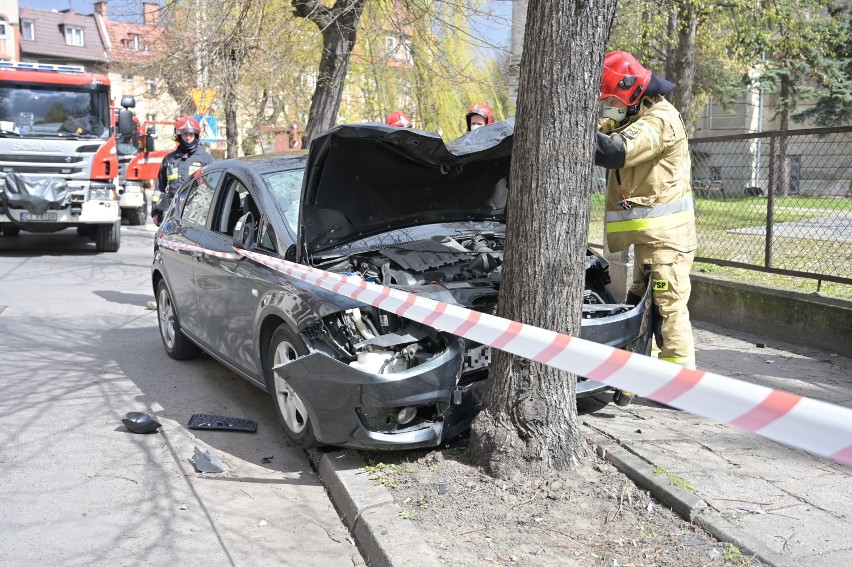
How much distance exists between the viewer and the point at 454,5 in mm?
10594

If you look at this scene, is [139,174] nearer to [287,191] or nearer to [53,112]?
[53,112]

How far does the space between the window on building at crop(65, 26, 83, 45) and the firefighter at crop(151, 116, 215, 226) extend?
5877 cm

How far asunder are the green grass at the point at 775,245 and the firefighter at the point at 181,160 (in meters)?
4.70

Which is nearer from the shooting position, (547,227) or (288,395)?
(547,227)

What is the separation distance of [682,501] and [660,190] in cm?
220

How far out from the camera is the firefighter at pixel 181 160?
9.20 m

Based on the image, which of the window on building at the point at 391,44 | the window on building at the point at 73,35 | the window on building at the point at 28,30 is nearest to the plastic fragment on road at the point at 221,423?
the window on building at the point at 391,44

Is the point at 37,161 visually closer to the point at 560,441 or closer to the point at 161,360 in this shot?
the point at 161,360

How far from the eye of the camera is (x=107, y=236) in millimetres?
14219

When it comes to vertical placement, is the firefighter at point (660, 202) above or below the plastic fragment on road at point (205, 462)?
above

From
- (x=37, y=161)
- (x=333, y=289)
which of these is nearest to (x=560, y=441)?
(x=333, y=289)

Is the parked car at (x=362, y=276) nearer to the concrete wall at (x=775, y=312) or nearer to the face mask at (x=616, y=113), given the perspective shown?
the face mask at (x=616, y=113)

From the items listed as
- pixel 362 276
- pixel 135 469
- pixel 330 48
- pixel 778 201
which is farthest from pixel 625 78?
pixel 330 48

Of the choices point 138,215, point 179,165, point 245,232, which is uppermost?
point 179,165
